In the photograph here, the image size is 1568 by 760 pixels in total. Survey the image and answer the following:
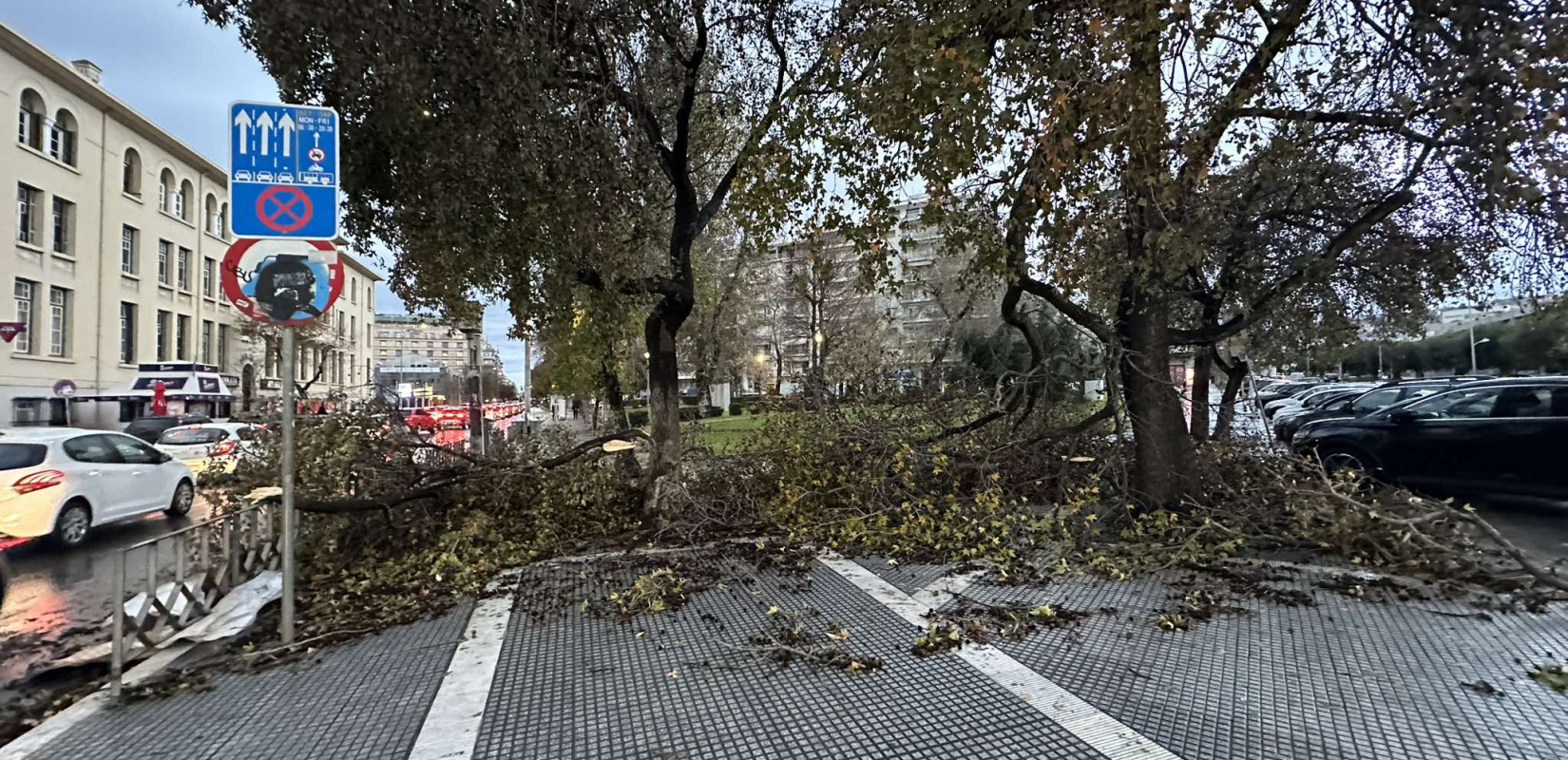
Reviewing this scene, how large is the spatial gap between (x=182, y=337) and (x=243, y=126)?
40106 millimetres

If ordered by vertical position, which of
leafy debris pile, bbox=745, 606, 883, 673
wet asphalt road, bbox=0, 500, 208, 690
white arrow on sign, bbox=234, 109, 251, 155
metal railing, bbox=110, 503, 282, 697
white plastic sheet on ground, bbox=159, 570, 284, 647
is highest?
white arrow on sign, bbox=234, 109, 251, 155

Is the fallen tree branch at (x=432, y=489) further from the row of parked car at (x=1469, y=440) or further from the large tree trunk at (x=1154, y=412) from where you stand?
the row of parked car at (x=1469, y=440)

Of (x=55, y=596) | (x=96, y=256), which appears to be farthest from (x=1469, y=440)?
(x=96, y=256)

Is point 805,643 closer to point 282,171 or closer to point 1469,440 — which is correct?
point 282,171

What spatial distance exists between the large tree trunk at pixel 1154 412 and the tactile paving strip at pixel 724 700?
347cm

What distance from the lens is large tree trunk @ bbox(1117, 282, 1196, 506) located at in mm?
6680

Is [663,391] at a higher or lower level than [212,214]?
lower

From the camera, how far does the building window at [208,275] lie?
36.5 m

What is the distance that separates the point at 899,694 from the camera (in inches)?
137

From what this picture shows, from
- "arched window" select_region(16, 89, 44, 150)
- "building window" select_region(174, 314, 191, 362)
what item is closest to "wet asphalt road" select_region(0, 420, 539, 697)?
"arched window" select_region(16, 89, 44, 150)

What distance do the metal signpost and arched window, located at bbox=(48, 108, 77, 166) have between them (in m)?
32.6

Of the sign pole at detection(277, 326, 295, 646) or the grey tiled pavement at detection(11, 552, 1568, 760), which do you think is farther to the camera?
the sign pole at detection(277, 326, 295, 646)

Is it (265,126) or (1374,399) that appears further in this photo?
(1374,399)

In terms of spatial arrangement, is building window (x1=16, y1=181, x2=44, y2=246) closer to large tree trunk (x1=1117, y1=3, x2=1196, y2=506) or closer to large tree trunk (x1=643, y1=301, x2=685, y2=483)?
large tree trunk (x1=643, y1=301, x2=685, y2=483)
